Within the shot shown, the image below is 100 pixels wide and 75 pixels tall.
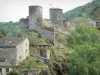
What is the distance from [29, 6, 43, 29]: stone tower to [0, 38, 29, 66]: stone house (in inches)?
599

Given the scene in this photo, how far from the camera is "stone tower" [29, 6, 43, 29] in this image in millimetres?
96312

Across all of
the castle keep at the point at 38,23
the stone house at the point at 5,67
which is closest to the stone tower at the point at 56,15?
the castle keep at the point at 38,23

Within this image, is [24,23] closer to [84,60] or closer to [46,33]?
[46,33]

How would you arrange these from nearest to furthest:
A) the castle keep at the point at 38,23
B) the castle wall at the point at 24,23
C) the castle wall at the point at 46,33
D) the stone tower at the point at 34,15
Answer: the castle wall at the point at 46,33
the castle keep at the point at 38,23
the stone tower at the point at 34,15
the castle wall at the point at 24,23

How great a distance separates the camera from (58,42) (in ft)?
306

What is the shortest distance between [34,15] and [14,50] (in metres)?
20.0

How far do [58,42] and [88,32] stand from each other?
33.8 feet

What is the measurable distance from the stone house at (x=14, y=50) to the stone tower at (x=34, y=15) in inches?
599

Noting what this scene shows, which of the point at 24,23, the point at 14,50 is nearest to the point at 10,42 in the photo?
the point at 14,50

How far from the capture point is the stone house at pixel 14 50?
78125mm

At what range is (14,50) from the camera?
78.4m

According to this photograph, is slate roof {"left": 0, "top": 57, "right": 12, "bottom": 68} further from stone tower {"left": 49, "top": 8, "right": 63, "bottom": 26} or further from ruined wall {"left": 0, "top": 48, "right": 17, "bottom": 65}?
stone tower {"left": 49, "top": 8, "right": 63, "bottom": 26}

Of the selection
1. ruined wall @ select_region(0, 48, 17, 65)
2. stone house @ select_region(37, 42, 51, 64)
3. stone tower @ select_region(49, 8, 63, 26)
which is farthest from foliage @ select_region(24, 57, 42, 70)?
stone tower @ select_region(49, 8, 63, 26)

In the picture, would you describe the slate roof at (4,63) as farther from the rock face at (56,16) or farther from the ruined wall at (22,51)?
the rock face at (56,16)
